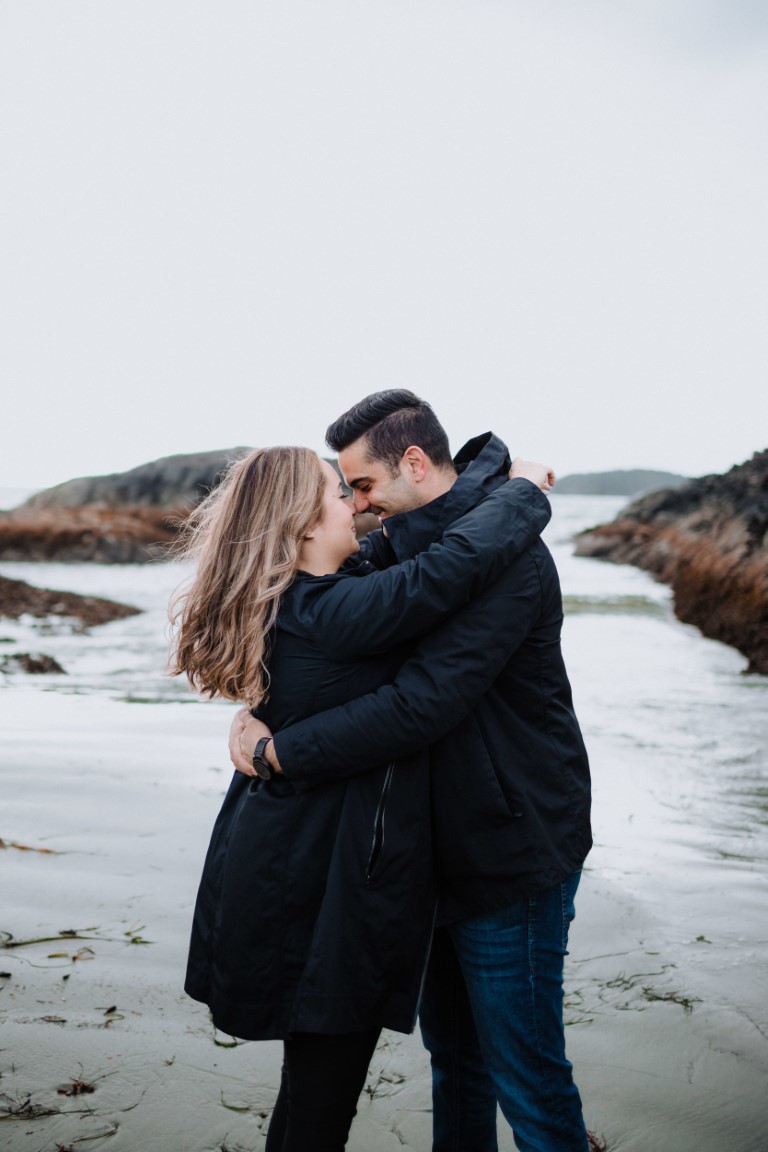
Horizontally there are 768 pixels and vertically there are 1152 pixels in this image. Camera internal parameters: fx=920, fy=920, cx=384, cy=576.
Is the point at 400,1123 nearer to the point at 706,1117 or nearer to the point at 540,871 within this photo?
the point at 706,1117

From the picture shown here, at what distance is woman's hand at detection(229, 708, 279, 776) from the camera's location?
212 centimetres

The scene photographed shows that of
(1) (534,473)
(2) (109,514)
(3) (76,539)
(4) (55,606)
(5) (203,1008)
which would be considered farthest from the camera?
(2) (109,514)

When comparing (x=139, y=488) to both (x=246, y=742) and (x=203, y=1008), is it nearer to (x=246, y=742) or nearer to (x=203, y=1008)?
(x=203, y=1008)

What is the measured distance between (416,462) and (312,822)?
986 mm

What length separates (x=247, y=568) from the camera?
7.07 feet

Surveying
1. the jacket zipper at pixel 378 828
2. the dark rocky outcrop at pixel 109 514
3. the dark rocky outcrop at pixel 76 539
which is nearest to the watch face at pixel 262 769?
the jacket zipper at pixel 378 828

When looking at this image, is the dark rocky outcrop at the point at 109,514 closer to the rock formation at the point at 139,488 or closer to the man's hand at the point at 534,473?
the rock formation at the point at 139,488

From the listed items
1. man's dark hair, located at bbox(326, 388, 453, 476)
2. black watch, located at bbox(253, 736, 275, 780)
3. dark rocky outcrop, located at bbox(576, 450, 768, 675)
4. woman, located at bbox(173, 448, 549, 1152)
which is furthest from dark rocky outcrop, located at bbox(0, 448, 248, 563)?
black watch, located at bbox(253, 736, 275, 780)

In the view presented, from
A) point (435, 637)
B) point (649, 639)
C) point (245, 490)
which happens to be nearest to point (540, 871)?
point (435, 637)

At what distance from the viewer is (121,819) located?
16.2 ft

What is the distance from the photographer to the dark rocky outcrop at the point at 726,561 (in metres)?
12.9

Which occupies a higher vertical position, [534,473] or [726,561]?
[534,473]

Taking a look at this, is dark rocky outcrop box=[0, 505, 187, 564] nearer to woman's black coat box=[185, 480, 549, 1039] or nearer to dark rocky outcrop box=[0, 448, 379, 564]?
dark rocky outcrop box=[0, 448, 379, 564]

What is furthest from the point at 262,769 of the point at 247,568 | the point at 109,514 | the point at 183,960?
the point at 109,514
